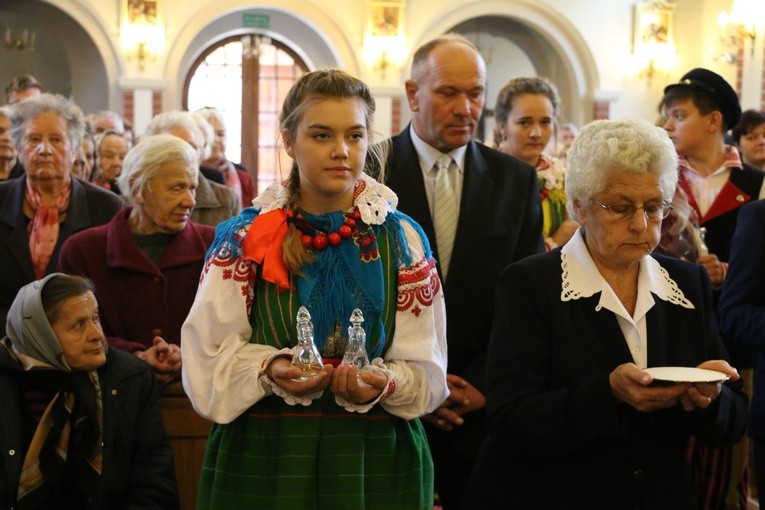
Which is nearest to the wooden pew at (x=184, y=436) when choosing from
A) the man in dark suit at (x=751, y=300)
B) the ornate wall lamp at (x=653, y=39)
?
the man in dark suit at (x=751, y=300)

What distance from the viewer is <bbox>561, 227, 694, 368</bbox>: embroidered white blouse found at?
2416mm

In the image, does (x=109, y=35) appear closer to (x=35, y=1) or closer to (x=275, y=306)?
(x=35, y=1)

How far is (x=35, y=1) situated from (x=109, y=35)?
149 cm

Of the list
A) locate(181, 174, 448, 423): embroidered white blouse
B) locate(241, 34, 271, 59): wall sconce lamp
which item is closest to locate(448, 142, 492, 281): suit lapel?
locate(181, 174, 448, 423): embroidered white blouse

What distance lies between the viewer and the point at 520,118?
14.9 ft

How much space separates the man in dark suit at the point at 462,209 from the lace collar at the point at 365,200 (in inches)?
25.3

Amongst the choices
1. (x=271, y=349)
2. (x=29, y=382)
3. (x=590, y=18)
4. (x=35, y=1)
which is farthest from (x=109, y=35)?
(x=271, y=349)

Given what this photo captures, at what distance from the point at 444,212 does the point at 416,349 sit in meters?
0.89

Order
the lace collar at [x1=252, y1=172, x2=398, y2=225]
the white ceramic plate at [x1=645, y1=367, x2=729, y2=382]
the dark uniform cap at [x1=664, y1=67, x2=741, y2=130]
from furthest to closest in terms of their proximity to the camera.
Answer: the dark uniform cap at [x1=664, y1=67, x2=741, y2=130] → the lace collar at [x1=252, y1=172, x2=398, y2=225] → the white ceramic plate at [x1=645, y1=367, x2=729, y2=382]

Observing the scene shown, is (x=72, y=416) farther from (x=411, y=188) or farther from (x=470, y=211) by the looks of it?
(x=470, y=211)

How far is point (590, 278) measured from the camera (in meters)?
2.44

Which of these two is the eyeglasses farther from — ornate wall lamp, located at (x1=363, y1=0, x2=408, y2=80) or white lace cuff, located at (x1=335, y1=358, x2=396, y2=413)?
ornate wall lamp, located at (x1=363, y1=0, x2=408, y2=80)

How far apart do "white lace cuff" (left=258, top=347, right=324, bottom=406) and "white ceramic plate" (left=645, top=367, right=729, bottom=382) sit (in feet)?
2.37

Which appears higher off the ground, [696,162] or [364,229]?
→ [696,162]
